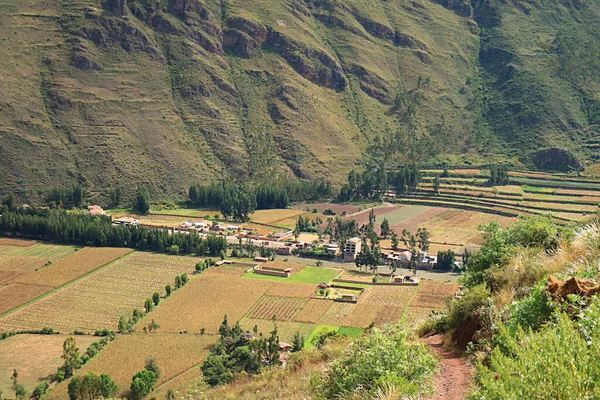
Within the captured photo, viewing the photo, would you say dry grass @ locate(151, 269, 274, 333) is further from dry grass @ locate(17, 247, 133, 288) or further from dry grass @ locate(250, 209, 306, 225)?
dry grass @ locate(250, 209, 306, 225)

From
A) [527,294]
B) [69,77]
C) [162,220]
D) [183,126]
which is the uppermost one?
[69,77]

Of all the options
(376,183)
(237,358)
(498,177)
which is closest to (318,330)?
(237,358)

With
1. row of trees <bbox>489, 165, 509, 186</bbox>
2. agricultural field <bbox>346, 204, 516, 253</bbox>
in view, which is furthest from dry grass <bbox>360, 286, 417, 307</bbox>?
row of trees <bbox>489, 165, 509, 186</bbox>

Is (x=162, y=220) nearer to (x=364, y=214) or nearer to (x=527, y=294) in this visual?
(x=364, y=214)

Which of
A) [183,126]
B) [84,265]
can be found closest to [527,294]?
[84,265]

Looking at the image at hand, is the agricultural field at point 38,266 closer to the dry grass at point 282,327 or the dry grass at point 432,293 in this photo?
the dry grass at point 282,327

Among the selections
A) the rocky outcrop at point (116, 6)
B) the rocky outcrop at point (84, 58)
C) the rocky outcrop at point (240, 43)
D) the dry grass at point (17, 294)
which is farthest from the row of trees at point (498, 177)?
the rocky outcrop at point (116, 6)
